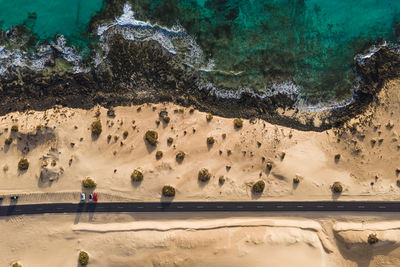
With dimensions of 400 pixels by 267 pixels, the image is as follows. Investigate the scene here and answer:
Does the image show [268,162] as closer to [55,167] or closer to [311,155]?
[311,155]

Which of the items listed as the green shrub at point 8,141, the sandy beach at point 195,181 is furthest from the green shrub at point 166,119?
the green shrub at point 8,141

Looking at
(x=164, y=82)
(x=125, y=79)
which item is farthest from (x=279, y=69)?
(x=125, y=79)

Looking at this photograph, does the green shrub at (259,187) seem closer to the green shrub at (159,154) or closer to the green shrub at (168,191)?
the green shrub at (168,191)

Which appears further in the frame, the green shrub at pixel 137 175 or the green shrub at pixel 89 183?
the green shrub at pixel 137 175

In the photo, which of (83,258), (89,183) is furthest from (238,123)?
(83,258)

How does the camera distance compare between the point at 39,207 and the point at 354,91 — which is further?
the point at 354,91
